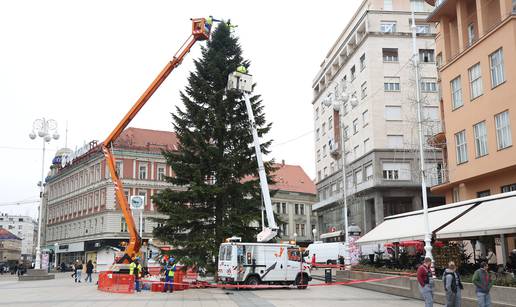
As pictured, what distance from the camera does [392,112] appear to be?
183 feet

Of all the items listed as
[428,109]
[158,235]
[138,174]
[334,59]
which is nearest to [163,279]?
[158,235]

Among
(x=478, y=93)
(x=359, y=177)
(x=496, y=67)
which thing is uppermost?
(x=496, y=67)

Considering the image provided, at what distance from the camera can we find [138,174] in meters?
67.8

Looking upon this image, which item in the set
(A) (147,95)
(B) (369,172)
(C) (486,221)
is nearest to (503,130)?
(C) (486,221)

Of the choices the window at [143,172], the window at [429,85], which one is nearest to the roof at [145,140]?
the window at [143,172]

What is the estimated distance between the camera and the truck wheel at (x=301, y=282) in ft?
88.8

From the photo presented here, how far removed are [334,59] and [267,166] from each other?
38.5 m

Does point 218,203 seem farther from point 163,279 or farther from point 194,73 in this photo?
point 194,73

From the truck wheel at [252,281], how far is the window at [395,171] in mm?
30335

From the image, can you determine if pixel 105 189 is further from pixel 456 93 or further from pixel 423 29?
pixel 456 93

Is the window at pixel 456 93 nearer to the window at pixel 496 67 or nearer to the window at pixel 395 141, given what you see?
the window at pixel 496 67

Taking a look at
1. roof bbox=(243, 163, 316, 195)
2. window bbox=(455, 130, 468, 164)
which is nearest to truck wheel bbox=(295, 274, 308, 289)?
window bbox=(455, 130, 468, 164)

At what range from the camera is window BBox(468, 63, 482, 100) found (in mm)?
30125

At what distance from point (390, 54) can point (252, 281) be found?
38754mm
